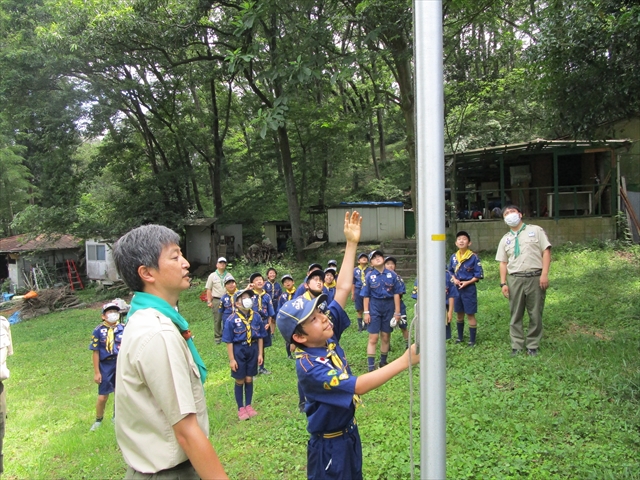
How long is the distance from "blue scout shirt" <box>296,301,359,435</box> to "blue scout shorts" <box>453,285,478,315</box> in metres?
4.80

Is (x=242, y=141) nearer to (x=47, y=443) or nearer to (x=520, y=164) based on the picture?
(x=520, y=164)

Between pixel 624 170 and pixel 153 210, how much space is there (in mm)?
20222

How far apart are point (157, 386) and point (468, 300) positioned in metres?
6.01

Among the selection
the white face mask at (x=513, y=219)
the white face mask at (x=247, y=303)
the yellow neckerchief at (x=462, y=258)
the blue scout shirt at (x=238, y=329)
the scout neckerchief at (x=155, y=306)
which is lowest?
the blue scout shirt at (x=238, y=329)

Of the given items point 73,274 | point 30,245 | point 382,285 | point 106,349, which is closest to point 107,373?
point 106,349

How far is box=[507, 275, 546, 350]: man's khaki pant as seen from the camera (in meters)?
5.94

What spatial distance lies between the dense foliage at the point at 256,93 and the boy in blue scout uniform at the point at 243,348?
2.87 metres

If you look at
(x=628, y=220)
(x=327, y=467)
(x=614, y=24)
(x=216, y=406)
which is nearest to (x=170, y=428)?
(x=327, y=467)

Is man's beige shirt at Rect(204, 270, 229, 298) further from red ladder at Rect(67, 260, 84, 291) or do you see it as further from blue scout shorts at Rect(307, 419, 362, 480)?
red ladder at Rect(67, 260, 84, 291)

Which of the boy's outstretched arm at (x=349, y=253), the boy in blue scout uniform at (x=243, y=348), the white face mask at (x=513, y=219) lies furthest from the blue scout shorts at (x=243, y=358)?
the white face mask at (x=513, y=219)

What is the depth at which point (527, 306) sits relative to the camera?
612 cm

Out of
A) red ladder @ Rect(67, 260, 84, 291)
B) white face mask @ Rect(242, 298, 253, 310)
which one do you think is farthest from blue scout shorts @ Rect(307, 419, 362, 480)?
red ladder @ Rect(67, 260, 84, 291)

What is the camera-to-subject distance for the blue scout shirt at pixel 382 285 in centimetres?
669

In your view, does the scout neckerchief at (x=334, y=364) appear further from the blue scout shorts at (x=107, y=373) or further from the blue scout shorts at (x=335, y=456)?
the blue scout shorts at (x=107, y=373)
